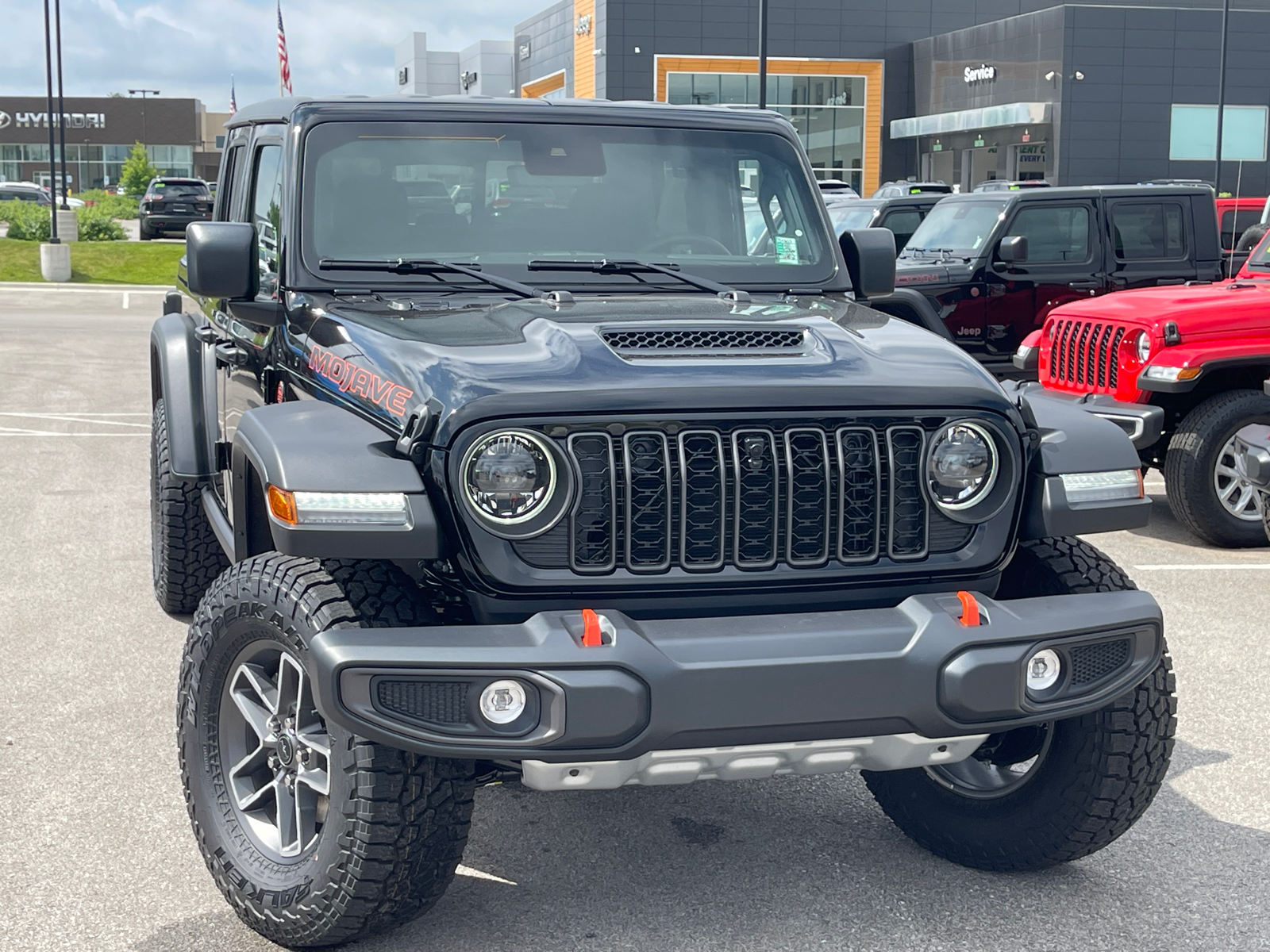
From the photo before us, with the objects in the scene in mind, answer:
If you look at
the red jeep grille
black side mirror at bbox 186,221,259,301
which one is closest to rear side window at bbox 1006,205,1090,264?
the red jeep grille

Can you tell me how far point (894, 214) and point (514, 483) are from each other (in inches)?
577

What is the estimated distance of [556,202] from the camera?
4.48 m

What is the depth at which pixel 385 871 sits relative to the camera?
3.10 meters

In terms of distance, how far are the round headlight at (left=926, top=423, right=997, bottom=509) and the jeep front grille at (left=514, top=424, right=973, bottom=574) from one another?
0.03 m

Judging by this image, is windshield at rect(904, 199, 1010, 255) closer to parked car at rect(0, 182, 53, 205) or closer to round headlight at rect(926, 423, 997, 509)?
round headlight at rect(926, 423, 997, 509)

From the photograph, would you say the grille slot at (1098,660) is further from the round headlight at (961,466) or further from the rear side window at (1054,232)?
the rear side window at (1054,232)

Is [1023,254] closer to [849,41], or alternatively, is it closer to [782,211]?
[782,211]

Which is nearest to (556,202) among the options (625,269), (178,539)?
(625,269)

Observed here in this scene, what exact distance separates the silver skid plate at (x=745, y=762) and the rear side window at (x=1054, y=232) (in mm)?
10072

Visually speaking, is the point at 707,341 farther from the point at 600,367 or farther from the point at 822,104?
the point at 822,104

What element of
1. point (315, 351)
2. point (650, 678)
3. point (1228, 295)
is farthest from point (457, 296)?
point (1228, 295)

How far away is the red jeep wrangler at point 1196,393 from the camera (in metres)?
7.99

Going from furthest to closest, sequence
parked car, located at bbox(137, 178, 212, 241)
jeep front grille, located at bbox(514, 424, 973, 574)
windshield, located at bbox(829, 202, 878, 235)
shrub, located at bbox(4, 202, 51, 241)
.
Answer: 1. parked car, located at bbox(137, 178, 212, 241)
2. shrub, located at bbox(4, 202, 51, 241)
3. windshield, located at bbox(829, 202, 878, 235)
4. jeep front grille, located at bbox(514, 424, 973, 574)

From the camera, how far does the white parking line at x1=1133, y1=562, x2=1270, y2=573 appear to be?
7484mm
